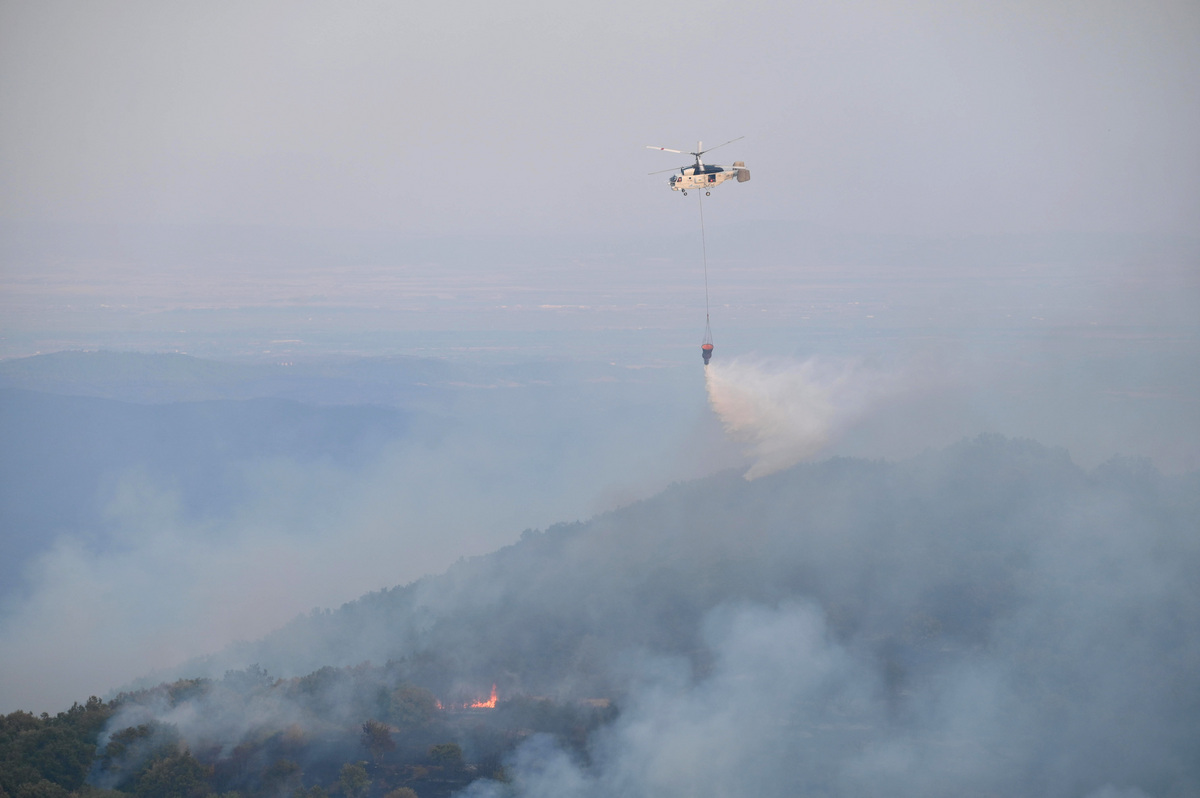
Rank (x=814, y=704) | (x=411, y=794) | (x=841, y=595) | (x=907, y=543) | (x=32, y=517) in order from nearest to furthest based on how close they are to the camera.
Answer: (x=411, y=794) → (x=814, y=704) → (x=841, y=595) → (x=907, y=543) → (x=32, y=517)

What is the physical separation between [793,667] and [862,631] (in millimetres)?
8862

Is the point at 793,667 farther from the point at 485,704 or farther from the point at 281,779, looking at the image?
the point at 281,779

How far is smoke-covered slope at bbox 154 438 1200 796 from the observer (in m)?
64.6

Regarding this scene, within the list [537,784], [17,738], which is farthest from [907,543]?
[17,738]

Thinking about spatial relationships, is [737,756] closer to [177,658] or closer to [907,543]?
[907,543]

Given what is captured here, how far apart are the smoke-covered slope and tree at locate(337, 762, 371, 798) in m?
11.6

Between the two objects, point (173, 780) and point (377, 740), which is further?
point (377, 740)

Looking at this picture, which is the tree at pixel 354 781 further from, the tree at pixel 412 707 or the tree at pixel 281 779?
the tree at pixel 412 707

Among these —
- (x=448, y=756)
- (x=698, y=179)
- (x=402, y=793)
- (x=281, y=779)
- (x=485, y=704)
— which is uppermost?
(x=698, y=179)

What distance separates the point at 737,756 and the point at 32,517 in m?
193

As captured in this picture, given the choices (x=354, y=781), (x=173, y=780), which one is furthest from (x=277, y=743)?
(x=354, y=781)

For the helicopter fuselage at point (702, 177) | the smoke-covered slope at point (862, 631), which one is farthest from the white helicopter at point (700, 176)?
the smoke-covered slope at point (862, 631)

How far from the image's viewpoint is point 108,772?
206 feet

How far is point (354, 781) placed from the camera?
60.3m
